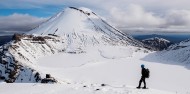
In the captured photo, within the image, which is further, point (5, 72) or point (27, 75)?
point (5, 72)

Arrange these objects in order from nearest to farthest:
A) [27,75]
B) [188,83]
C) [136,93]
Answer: [136,93] < [188,83] < [27,75]

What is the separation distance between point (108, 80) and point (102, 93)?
147 meters

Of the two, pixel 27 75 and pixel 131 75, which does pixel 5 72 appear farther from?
pixel 131 75

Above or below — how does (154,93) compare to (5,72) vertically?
above

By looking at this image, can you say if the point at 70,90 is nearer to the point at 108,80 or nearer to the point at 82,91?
the point at 82,91

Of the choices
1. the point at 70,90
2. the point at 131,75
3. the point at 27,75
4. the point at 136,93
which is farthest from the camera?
the point at 131,75

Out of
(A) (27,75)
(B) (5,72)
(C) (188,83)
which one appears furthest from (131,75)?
(B) (5,72)

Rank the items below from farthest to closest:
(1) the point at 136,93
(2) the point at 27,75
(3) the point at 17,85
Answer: (2) the point at 27,75
(3) the point at 17,85
(1) the point at 136,93

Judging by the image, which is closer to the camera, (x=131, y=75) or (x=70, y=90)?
(x=70, y=90)

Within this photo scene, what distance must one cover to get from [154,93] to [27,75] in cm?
14889

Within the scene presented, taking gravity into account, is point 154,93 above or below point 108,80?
above

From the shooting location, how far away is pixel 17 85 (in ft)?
119

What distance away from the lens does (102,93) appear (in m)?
28.8

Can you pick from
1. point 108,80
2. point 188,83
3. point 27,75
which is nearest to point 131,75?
point 108,80
